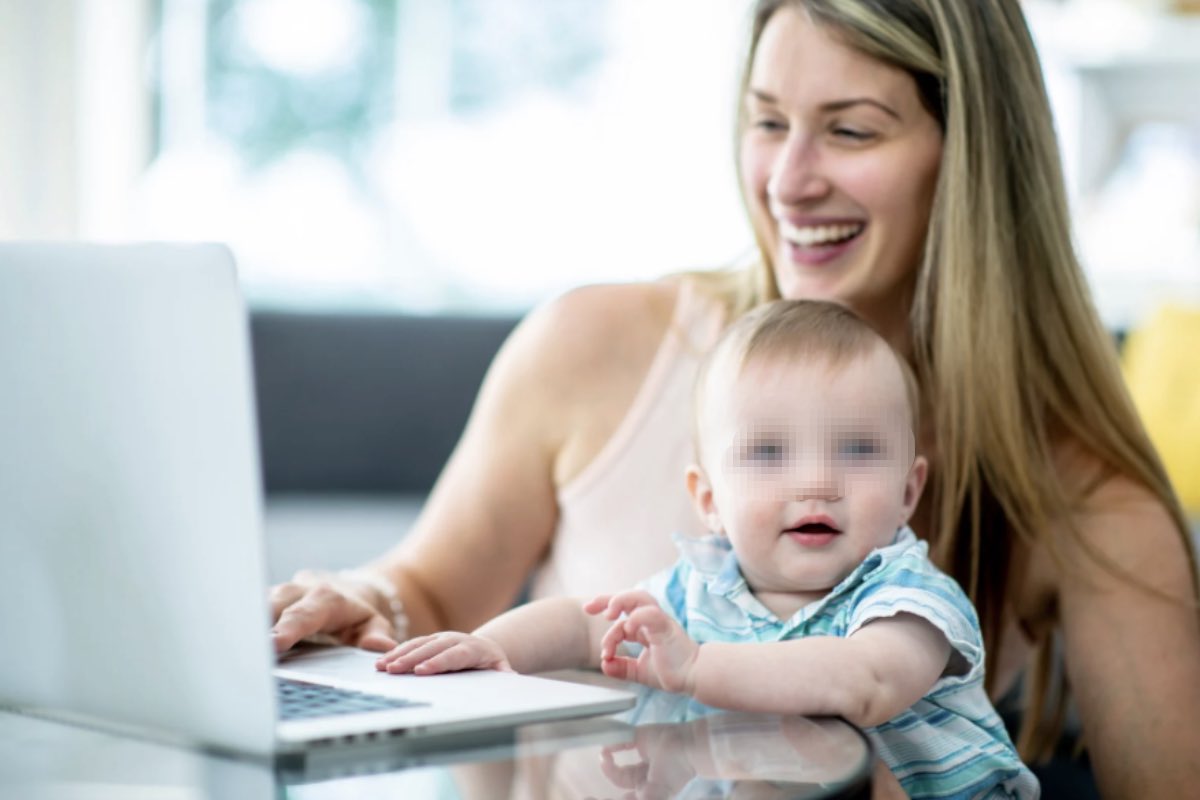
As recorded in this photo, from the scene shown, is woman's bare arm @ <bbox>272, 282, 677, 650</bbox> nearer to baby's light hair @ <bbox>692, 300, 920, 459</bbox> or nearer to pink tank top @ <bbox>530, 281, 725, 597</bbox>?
pink tank top @ <bbox>530, 281, 725, 597</bbox>

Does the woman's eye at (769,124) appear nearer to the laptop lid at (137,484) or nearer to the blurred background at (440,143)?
the laptop lid at (137,484)

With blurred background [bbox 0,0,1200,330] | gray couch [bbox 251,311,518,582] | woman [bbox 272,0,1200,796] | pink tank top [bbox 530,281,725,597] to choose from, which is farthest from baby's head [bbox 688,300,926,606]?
blurred background [bbox 0,0,1200,330]

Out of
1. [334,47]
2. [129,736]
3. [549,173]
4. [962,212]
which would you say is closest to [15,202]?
[334,47]

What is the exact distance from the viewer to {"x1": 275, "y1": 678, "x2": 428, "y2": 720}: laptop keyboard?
32.4 inches

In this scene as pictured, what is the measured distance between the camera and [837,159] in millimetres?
1421

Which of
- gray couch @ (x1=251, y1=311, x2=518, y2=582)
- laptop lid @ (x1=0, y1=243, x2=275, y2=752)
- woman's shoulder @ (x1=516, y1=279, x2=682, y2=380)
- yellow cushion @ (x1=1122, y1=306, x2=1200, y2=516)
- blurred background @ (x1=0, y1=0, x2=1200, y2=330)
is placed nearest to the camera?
laptop lid @ (x1=0, y1=243, x2=275, y2=752)

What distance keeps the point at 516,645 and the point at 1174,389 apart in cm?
233

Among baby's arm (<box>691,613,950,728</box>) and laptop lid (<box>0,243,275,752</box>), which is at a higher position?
laptop lid (<box>0,243,275,752</box>)

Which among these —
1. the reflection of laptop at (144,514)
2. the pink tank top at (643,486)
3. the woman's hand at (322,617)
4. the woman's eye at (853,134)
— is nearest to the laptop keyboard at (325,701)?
the reflection of laptop at (144,514)

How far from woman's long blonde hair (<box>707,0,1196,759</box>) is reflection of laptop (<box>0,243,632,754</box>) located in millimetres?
621

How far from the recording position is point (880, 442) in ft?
3.43

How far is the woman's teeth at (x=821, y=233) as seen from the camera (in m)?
1.45

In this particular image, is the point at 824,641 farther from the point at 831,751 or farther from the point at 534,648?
the point at 534,648

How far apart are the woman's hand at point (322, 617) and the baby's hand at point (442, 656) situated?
10 centimetres
